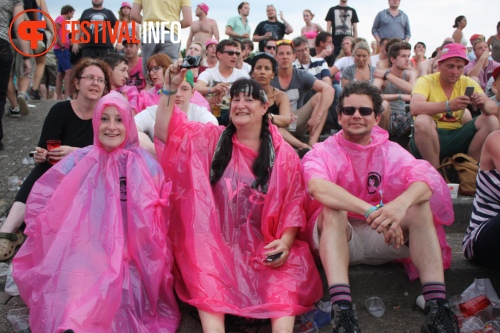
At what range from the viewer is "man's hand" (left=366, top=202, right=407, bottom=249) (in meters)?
2.88

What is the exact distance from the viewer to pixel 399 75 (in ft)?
20.6

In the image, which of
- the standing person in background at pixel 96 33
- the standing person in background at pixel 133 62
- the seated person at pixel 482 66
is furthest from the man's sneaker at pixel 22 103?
the seated person at pixel 482 66

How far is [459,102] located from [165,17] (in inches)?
138

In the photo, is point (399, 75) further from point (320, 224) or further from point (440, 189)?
point (320, 224)

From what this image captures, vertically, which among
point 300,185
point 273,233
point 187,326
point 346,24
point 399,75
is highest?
point 346,24

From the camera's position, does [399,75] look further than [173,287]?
Yes

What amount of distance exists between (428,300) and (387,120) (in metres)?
2.99

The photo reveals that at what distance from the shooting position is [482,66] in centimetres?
764

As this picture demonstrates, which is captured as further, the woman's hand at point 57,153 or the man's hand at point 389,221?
the woman's hand at point 57,153

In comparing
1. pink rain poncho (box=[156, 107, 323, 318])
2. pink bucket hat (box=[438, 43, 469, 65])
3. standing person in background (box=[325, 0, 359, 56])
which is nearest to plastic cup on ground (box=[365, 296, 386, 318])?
pink rain poncho (box=[156, 107, 323, 318])

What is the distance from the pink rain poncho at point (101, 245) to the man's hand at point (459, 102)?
8.46 ft

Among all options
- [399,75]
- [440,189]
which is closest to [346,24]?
[399,75]

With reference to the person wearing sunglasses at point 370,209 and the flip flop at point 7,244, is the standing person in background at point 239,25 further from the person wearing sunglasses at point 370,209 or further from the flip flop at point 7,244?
the flip flop at point 7,244

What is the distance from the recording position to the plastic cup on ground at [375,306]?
3315mm
